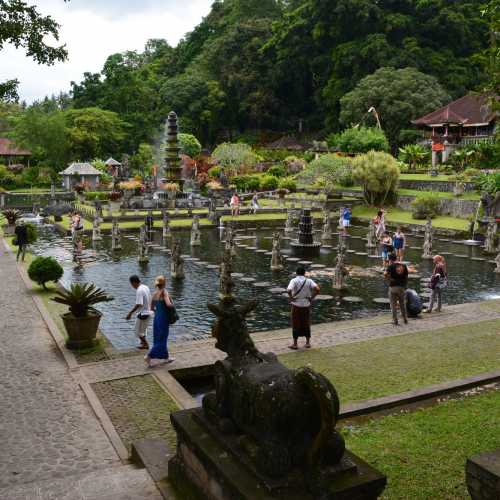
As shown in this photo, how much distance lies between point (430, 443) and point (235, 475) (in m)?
3.01

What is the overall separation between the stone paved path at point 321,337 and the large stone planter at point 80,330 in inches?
37.9

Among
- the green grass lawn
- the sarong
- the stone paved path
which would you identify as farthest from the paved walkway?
the sarong

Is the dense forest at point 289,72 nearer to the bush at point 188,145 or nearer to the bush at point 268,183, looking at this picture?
the bush at point 188,145

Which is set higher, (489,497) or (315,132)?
(315,132)

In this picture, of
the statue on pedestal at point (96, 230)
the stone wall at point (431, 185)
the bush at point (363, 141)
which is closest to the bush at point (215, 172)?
the bush at point (363, 141)

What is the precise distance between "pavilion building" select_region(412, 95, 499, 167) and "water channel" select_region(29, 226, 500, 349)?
76.3 ft

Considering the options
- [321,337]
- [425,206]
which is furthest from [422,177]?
[321,337]

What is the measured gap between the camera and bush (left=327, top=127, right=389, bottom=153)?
48.9 meters

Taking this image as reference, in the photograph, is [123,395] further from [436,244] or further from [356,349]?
[436,244]

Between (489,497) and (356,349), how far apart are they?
6.24 meters

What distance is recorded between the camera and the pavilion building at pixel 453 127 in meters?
49.6

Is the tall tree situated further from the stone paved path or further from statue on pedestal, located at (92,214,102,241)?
statue on pedestal, located at (92,214,102,241)

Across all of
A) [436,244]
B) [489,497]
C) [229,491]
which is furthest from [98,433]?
[436,244]

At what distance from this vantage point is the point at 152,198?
132ft
